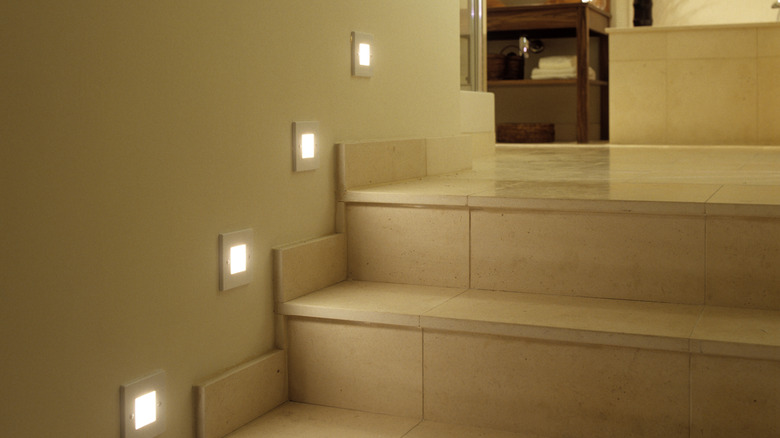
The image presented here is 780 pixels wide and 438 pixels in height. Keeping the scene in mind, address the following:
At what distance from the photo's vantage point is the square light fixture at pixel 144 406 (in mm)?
1322

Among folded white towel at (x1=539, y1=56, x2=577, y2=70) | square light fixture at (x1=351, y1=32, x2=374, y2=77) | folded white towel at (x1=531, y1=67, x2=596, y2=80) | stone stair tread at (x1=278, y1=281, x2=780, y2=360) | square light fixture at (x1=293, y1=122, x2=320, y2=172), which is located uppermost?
folded white towel at (x1=539, y1=56, x2=577, y2=70)

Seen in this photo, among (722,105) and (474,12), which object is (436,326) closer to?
(474,12)

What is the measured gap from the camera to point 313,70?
1.87 m

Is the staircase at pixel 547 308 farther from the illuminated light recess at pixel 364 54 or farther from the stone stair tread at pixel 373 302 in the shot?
the illuminated light recess at pixel 364 54

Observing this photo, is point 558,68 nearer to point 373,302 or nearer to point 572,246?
point 572,246

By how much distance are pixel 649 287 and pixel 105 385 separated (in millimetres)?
1014

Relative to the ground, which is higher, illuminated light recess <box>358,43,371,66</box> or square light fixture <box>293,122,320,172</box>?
illuminated light recess <box>358,43,371,66</box>

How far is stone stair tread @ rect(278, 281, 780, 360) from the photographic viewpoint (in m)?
1.40

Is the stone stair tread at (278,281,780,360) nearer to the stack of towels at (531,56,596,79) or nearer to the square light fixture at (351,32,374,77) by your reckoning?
the square light fixture at (351,32,374,77)

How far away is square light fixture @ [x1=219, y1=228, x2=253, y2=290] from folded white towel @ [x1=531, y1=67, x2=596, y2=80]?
388 cm

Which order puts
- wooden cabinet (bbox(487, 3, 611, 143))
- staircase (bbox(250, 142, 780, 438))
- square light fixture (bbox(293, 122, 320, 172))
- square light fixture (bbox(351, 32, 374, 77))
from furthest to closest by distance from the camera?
wooden cabinet (bbox(487, 3, 611, 143)), square light fixture (bbox(351, 32, 374, 77)), square light fixture (bbox(293, 122, 320, 172)), staircase (bbox(250, 142, 780, 438))

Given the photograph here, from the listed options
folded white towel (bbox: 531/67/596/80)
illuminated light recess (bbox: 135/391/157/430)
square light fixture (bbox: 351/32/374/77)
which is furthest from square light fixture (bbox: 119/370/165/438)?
folded white towel (bbox: 531/67/596/80)

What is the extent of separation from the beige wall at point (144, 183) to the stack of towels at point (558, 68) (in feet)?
11.2

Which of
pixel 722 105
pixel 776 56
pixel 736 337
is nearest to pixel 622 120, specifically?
pixel 722 105
